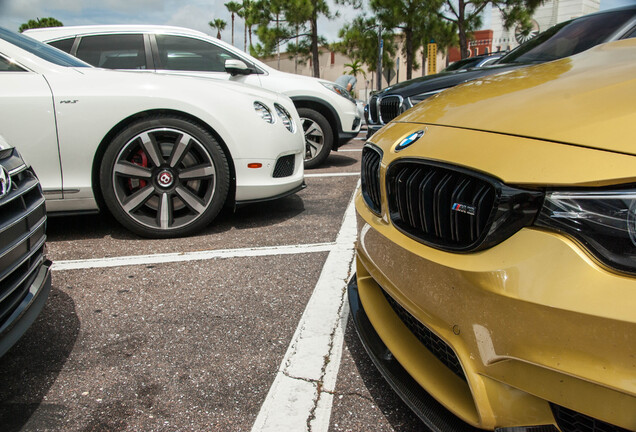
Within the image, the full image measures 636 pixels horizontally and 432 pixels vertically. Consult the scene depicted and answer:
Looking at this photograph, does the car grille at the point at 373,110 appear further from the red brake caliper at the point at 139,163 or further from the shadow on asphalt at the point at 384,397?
the shadow on asphalt at the point at 384,397

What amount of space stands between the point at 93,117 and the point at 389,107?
3.40 meters

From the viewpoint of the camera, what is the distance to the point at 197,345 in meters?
2.07

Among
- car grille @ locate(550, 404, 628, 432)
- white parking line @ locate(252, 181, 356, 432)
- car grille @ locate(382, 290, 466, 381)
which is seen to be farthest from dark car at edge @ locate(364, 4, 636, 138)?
car grille @ locate(550, 404, 628, 432)

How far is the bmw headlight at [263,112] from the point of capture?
3477mm

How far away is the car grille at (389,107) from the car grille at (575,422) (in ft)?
14.8

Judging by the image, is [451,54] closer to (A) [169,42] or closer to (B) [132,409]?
(A) [169,42]

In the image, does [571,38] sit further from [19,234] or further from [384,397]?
[19,234]

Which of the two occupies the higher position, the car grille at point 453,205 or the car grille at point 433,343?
the car grille at point 453,205

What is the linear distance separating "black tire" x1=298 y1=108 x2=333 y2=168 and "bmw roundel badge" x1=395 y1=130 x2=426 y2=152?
15.1ft

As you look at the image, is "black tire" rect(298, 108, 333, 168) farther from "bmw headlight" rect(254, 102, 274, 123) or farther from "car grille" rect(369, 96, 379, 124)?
"bmw headlight" rect(254, 102, 274, 123)

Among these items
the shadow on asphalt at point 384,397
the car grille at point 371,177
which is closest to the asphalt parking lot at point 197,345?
the shadow on asphalt at point 384,397

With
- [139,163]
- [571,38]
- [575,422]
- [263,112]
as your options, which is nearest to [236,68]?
[263,112]

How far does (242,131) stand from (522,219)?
8.24 ft

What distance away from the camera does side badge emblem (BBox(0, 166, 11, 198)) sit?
1.56 meters
